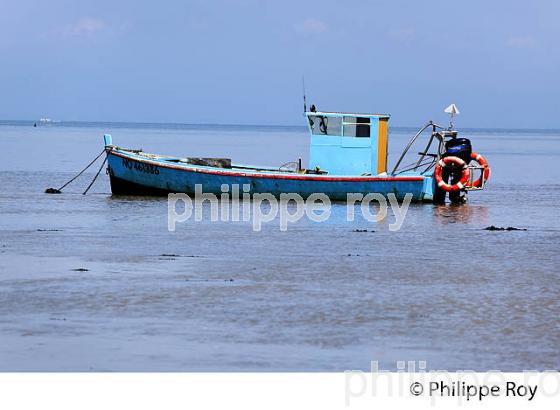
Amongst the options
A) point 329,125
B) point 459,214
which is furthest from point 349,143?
point 459,214

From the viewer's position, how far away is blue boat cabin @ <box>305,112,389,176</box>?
26.3 m

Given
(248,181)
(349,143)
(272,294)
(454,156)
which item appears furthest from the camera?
(454,156)

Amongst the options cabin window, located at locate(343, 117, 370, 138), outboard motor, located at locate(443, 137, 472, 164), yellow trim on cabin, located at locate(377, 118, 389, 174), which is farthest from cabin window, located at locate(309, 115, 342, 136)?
outboard motor, located at locate(443, 137, 472, 164)

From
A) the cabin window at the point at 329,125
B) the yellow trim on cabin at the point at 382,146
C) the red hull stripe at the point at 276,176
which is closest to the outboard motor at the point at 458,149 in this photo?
the red hull stripe at the point at 276,176

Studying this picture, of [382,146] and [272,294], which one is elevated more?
[382,146]

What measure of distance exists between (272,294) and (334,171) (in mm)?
13525

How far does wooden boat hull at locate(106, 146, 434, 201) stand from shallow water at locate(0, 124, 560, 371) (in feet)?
7.19

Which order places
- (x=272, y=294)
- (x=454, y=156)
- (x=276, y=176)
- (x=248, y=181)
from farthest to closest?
(x=454, y=156), (x=248, y=181), (x=276, y=176), (x=272, y=294)

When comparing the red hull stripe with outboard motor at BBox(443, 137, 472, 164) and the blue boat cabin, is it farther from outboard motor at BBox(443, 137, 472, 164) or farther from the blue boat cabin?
outboard motor at BBox(443, 137, 472, 164)

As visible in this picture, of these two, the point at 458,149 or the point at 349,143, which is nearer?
the point at 349,143

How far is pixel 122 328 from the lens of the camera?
36.0ft

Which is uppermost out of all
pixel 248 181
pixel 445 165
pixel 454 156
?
pixel 454 156

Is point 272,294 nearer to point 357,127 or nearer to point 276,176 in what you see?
point 276,176

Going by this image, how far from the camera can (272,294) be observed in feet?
43.4
